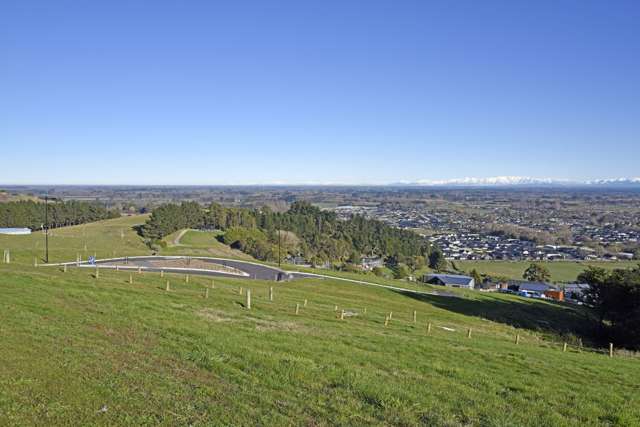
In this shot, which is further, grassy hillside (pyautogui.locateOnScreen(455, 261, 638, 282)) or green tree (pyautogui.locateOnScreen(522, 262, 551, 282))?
grassy hillside (pyautogui.locateOnScreen(455, 261, 638, 282))

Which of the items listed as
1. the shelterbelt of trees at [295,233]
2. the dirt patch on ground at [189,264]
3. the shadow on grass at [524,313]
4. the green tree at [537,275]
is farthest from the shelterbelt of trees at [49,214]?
the green tree at [537,275]

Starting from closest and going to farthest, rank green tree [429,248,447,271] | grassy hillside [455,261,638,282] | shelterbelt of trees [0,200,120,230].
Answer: shelterbelt of trees [0,200,120,230]
grassy hillside [455,261,638,282]
green tree [429,248,447,271]

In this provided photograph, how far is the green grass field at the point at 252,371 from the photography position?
1019cm

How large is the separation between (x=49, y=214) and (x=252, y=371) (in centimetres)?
10064

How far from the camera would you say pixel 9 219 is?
89.8 metres

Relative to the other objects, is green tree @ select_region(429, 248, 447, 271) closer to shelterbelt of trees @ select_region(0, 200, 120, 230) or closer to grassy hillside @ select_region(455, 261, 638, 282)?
grassy hillside @ select_region(455, 261, 638, 282)

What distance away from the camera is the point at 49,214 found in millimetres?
98688

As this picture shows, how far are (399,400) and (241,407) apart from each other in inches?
153

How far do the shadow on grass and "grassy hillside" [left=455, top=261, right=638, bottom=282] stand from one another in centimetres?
4105

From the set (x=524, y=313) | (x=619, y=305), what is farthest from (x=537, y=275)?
(x=619, y=305)

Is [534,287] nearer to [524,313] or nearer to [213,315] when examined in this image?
[524,313]

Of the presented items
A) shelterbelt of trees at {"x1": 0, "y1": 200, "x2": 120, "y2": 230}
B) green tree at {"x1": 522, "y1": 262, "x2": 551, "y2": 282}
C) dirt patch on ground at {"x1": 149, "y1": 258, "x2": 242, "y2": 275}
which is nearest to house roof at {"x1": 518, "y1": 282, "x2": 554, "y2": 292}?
green tree at {"x1": 522, "y1": 262, "x2": 551, "y2": 282}

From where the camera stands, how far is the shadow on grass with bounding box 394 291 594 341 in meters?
41.4

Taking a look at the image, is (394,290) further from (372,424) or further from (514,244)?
(514,244)
